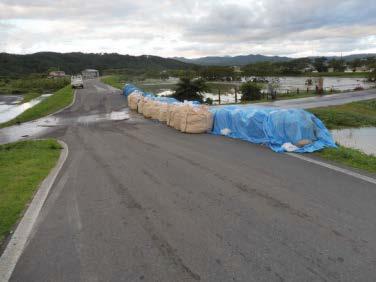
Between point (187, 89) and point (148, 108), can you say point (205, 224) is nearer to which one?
point (148, 108)

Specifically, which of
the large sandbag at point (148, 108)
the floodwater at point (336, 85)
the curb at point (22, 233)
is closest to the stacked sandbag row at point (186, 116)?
the large sandbag at point (148, 108)

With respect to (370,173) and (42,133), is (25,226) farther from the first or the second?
(42,133)

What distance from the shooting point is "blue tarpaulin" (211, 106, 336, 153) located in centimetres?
1041

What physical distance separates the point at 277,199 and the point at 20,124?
1867 cm

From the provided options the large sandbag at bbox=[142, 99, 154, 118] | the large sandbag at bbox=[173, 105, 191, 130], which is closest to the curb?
the large sandbag at bbox=[173, 105, 191, 130]

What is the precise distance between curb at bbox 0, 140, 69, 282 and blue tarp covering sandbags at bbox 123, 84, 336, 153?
6.52m

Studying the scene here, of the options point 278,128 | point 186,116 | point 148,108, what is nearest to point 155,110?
point 148,108

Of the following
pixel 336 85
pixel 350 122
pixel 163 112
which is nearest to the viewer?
pixel 163 112

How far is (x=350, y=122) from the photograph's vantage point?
18297 mm

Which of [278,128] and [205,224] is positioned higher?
[278,128]

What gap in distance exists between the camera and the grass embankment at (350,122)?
27.7ft

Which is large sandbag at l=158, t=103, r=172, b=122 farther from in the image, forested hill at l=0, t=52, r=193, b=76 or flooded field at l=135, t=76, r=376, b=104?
forested hill at l=0, t=52, r=193, b=76

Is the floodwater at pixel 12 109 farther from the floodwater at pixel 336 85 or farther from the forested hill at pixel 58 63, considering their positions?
the forested hill at pixel 58 63

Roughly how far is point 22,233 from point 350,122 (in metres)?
17.4
